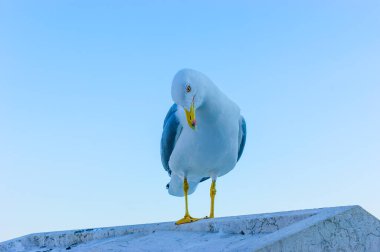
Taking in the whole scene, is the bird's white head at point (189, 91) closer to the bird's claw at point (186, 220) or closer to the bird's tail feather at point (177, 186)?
the bird's claw at point (186, 220)

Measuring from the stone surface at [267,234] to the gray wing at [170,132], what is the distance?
0.98 meters

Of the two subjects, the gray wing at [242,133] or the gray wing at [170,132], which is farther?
the gray wing at [242,133]

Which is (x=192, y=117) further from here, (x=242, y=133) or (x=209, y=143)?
(x=242, y=133)

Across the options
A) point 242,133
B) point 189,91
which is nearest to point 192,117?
point 189,91

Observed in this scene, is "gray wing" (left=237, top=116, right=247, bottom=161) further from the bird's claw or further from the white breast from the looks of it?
the bird's claw

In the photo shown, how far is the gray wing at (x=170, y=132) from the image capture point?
552cm

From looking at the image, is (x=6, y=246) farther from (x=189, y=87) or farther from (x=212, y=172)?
(x=189, y=87)

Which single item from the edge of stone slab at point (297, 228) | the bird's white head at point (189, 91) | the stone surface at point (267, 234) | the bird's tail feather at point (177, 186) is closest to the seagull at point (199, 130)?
the bird's white head at point (189, 91)

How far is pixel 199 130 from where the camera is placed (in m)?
5.11

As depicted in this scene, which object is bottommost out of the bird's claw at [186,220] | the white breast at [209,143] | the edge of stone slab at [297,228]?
the edge of stone slab at [297,228]

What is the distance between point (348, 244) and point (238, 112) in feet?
8.96

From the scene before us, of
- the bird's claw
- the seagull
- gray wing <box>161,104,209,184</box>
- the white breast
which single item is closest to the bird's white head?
the seagull

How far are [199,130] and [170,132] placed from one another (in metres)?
0.56

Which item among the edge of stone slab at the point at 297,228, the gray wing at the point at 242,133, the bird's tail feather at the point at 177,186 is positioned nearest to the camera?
the edge of stone slab at the point at 297,228
